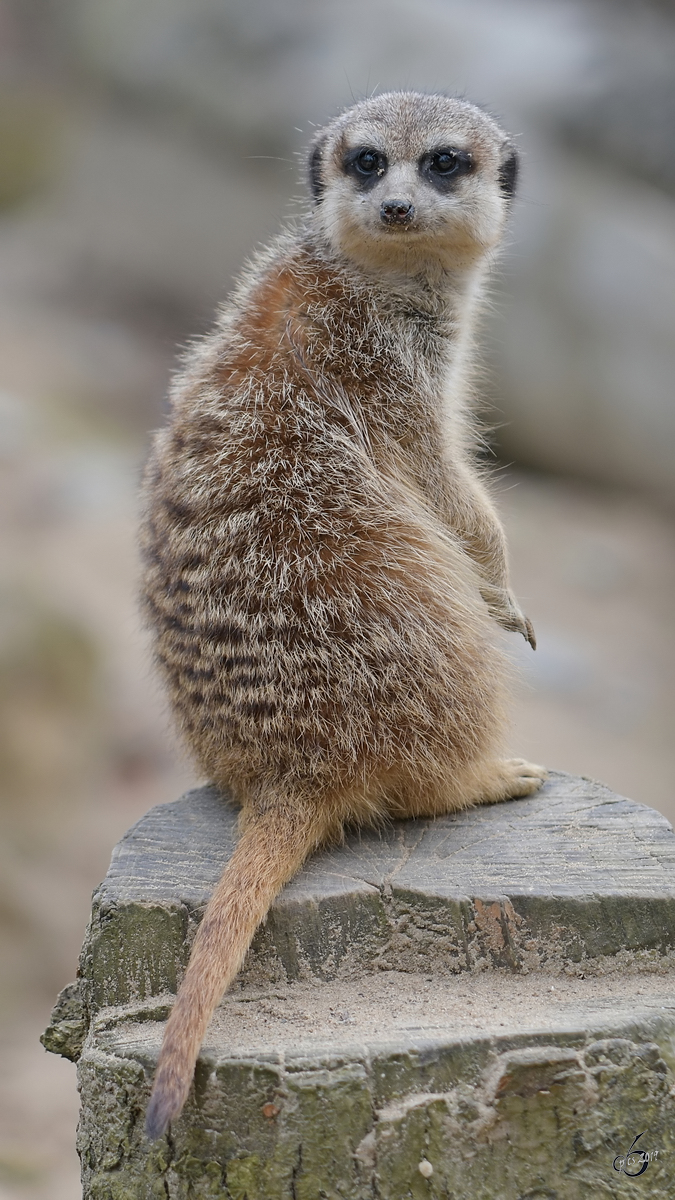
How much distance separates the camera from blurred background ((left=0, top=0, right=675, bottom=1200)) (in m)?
4.84

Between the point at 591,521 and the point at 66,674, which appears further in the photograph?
the point at 591,521

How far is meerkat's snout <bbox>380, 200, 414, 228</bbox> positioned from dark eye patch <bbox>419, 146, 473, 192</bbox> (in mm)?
208

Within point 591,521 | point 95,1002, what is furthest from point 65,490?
point 95,1002

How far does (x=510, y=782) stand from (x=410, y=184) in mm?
1268

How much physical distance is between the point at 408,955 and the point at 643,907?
0.38 metres

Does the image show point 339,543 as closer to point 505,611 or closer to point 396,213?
point 505,611

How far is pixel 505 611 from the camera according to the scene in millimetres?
2453

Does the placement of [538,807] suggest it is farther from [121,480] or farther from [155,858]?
[121,480]

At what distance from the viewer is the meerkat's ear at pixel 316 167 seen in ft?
8.80

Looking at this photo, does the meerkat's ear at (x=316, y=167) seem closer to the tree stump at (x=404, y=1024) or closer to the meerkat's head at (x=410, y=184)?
the meerkat's head at (x=410, y=184)

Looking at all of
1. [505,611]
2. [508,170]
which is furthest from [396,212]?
[505,611]

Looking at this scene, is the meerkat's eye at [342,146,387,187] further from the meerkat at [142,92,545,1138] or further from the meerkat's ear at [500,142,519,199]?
the meerkat's ear at [500,142,519,199]

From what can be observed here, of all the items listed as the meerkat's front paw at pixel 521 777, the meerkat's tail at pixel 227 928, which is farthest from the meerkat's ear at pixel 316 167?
the meerkat's tail at pixel 227 928

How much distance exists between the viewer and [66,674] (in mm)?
5062
